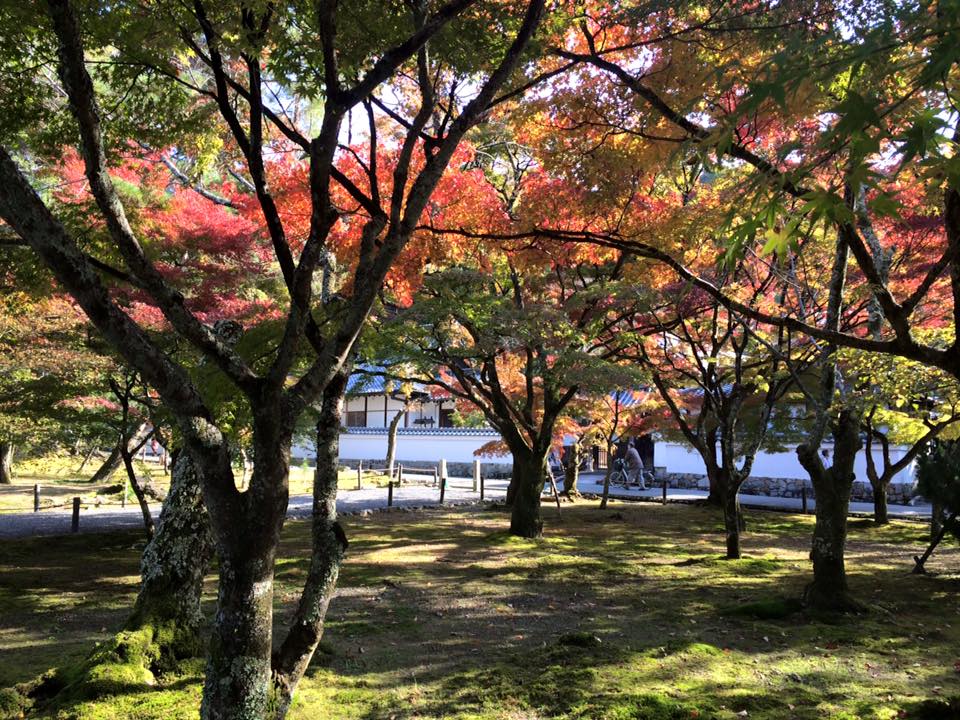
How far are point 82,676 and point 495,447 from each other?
1633 centimetres

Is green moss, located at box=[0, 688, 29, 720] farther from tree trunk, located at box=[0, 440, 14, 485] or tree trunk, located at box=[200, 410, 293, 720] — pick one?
tree trunk, located at box=[0, 440, 14, 485]

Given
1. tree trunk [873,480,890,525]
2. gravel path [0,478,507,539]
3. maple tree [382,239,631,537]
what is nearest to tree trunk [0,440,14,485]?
gravel path [0,478,507,539]

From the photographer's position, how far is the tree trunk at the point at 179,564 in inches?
193

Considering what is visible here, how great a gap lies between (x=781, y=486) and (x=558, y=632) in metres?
19.3

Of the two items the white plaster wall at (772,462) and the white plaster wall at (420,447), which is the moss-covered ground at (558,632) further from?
the white plaster wall at (420,447)

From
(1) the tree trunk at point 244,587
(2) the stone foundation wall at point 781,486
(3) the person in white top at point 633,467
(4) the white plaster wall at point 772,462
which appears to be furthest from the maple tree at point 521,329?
(3) the person in white top at point 633,467

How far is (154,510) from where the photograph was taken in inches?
614

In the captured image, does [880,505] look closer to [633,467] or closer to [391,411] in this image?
[633,467]

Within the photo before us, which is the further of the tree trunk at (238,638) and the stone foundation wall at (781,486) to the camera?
the stone foundation wall at (781,486)

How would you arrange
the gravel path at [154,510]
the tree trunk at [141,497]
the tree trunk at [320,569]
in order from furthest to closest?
1. the gravel path at [154,510]
2. the tree trunk at [141,497]
3. the tree trunk at [320,569]

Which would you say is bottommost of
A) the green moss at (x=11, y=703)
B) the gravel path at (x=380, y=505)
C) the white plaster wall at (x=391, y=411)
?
the gravel path at (x=380, y=505)

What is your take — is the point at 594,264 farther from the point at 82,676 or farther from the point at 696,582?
the point at 82,676

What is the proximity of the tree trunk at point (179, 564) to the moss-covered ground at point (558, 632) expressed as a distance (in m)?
0.33

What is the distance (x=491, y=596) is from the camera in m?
7.87
